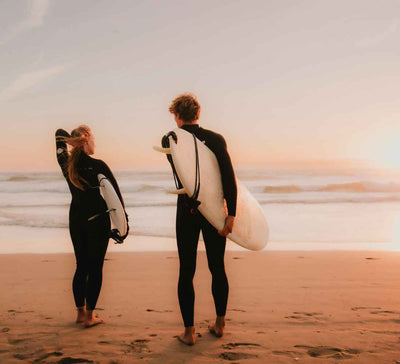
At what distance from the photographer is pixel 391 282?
483 cm

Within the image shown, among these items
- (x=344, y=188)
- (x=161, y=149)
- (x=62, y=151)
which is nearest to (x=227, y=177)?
(x=161, y=149)

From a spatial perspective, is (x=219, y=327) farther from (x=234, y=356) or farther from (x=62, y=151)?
(x=62, y=151)

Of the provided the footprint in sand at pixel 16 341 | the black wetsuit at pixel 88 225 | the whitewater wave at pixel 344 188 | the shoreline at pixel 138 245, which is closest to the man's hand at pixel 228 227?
the black wetsuit at pixel 88 225

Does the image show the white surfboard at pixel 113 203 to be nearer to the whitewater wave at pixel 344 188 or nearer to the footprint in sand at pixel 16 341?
the footprint in sand at pixel 16 341

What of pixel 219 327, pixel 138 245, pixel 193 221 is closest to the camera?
pixel 193 221

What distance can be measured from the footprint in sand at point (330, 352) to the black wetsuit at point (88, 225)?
167 centimetres

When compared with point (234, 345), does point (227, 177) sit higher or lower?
higher

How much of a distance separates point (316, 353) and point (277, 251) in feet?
14.3

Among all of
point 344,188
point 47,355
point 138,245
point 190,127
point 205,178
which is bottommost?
point 47,355

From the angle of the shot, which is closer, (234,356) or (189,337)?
(234,356)

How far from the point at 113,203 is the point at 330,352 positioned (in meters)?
1.94

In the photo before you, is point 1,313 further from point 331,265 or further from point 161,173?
point 161,173

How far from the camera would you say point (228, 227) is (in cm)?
297

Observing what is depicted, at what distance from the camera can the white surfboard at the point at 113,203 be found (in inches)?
137
